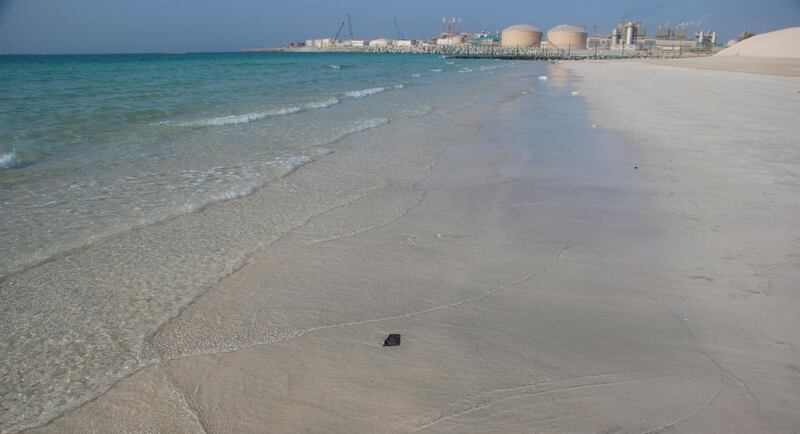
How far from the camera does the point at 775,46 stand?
4688 cm

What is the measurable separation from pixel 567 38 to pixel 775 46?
85926mm

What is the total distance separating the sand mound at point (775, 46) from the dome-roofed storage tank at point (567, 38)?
76.2 m

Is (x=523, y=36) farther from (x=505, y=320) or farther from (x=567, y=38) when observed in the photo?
(x=505, y=320)

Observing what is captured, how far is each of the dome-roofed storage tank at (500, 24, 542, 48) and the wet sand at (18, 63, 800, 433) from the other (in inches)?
5180

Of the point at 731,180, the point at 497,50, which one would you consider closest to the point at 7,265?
the point at 731,180

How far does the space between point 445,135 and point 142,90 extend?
54.2ft

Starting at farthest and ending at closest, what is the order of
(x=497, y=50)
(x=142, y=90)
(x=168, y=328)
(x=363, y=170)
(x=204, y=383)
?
(x=497, y=50) → (x=142, y=90) → (x=363, y=170) → (x=168, y=328) → (x=204, y=383)

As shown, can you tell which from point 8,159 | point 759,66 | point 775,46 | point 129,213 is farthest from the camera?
point 775,46

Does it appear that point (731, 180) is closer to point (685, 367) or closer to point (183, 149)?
point (685, 367)

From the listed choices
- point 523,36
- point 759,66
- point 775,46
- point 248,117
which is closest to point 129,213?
point 248,117

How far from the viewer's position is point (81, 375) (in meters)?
2.77

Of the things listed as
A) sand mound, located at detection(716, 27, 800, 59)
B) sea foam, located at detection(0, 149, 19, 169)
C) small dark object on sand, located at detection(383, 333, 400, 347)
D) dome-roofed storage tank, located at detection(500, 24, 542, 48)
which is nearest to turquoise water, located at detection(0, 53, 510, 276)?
sea foam, located at detection(0, 149, 19, 169)

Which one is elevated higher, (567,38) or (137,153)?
(567,38)

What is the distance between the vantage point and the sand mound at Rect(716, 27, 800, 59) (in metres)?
43.9
